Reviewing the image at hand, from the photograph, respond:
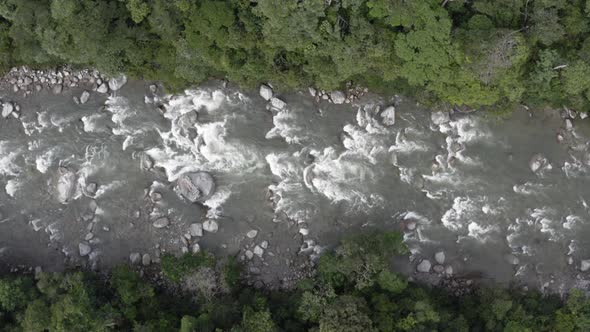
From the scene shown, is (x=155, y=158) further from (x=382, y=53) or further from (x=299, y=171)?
(x=382, y=53)

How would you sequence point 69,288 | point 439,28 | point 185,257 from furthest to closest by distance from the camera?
point 185,257
point 69,288
point 439,28

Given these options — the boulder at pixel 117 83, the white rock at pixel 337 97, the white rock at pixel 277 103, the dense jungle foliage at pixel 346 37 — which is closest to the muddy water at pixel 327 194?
the white rock at pixel 337 97

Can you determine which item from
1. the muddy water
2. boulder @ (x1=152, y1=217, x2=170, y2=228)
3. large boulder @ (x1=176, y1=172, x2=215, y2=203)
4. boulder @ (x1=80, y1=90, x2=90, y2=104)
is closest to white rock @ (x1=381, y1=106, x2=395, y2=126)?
the muddy water

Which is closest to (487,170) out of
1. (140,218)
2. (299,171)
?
(299,171)

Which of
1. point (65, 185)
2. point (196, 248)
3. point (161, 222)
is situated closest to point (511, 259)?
Result: point (196, 248)

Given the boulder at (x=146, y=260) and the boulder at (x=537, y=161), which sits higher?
the boulder at (x=537, y=161)

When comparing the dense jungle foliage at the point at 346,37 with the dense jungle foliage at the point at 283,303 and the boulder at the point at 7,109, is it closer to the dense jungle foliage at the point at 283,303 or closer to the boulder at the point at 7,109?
the boulder at the point at 7,109

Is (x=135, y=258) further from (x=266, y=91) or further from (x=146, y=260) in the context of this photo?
(x=266, y=91)
